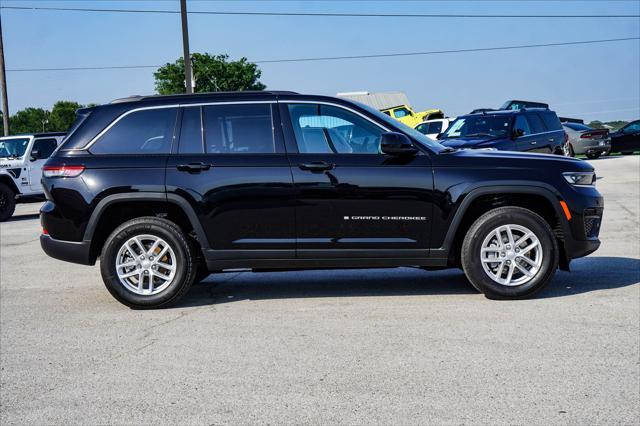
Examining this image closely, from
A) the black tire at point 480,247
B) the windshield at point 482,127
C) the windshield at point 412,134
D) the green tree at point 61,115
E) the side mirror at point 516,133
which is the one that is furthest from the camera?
the green tree at point 61,115

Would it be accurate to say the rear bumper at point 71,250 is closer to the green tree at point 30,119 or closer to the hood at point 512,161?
the hood at point 512,161

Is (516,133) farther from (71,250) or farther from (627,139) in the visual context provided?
A: (627,139)

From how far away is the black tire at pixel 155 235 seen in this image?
20.8 feet

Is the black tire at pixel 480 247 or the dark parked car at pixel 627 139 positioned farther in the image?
the dark parked car at pixel 627 139

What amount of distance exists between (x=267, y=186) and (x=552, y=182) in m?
2.54

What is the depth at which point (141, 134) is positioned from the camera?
657 cm

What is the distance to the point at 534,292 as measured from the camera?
6332 millimetres

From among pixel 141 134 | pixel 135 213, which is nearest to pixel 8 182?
pixel 135 213

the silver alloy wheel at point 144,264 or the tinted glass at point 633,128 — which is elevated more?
the tinted glass at point 633,128

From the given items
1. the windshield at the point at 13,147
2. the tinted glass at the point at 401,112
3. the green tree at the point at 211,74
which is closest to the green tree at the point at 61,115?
the green tree at the point at 211,74

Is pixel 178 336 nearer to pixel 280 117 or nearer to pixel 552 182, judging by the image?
pixel 280 117

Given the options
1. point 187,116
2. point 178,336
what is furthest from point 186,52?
point 178,336

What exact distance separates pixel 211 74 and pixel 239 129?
8691cm

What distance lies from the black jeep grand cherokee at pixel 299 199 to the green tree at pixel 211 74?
8466 cm
